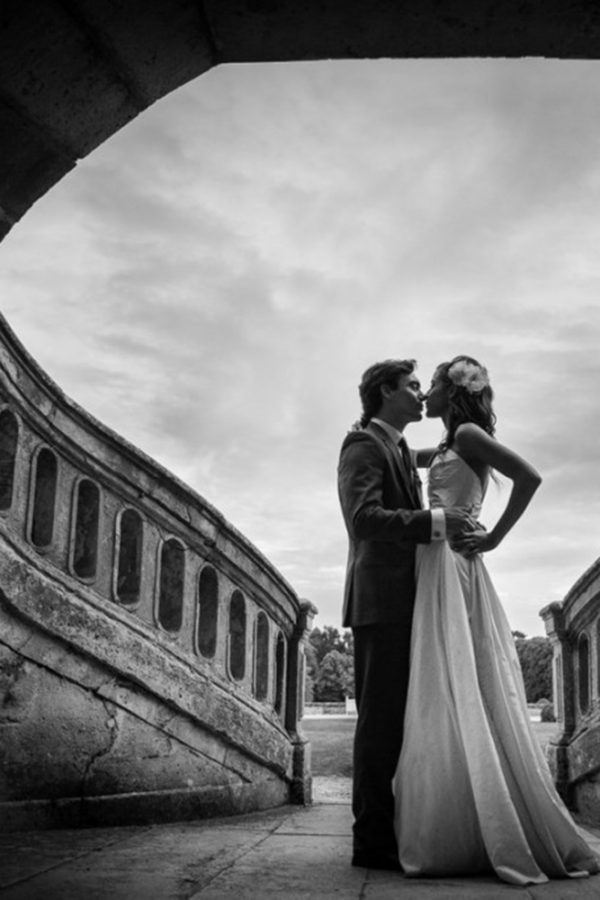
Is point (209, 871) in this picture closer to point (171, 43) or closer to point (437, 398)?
point (437, 398)

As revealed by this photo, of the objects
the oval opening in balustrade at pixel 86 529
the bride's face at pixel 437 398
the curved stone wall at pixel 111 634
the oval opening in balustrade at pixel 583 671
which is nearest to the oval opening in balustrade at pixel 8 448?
the curved stone wall at pixel 111 634

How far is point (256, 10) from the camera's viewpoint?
2.51 m

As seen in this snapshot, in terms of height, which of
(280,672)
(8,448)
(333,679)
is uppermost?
(333,679)

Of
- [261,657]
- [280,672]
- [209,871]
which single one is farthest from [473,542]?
[280,672]

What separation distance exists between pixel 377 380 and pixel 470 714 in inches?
54.7

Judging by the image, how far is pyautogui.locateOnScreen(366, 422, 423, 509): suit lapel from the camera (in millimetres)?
3928

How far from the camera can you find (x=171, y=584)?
5598 mm

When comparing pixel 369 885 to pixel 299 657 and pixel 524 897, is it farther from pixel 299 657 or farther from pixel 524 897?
pixel 299 657

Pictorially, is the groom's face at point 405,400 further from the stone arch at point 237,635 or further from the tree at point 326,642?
the tree at point 326,642

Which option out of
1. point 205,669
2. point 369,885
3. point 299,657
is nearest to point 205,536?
point 205,669

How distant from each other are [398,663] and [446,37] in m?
2.18

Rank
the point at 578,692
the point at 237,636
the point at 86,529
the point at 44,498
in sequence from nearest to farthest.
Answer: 1. the point at 44,498
2. the point at 86,529
3. the point at 237,636
4. the point at 578,692

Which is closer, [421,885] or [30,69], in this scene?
[30,69]

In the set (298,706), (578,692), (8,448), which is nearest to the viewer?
(8,448)
